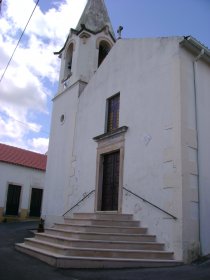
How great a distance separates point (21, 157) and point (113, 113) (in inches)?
553

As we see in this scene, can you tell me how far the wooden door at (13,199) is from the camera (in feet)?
75.2

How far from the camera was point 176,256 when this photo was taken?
8.19 m

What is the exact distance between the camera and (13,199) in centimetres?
2327

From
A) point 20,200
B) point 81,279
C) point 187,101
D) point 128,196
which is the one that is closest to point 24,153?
point 20,200

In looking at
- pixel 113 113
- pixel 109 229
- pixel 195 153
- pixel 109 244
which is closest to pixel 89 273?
pixel 109 244

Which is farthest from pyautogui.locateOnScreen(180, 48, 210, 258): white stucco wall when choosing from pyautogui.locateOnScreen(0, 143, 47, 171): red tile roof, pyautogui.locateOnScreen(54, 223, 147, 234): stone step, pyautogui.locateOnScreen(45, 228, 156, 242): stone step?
pyautogui.locateOnScreen(0, 143, 47, 171): red tile roof

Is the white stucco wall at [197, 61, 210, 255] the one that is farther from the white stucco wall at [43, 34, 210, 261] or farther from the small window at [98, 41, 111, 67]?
the small window at [98, 41, 111, 67]

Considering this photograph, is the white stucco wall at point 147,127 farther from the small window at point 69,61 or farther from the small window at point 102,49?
the small window at point 69,61

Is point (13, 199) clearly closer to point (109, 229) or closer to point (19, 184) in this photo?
point (19, 184)

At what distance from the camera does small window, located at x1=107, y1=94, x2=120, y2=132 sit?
12.3 meters

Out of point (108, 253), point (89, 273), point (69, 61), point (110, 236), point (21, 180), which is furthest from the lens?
point (21, 180)

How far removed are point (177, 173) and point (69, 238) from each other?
3.26 m

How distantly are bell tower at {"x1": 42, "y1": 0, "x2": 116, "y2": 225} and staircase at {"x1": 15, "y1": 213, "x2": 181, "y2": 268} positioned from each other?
13.1 feet

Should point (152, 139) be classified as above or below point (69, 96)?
below
